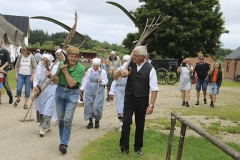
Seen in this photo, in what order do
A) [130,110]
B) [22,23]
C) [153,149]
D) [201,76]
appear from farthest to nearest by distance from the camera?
[22,23], [201,76], [153,149], [130,110]

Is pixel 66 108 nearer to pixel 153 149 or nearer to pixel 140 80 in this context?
pixel 140 80

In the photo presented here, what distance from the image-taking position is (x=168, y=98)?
55.8 ft

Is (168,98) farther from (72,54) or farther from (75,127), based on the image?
(72,54)

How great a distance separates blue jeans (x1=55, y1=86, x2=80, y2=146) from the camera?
6434 millimetres

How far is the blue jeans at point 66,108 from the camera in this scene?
21.1 feet

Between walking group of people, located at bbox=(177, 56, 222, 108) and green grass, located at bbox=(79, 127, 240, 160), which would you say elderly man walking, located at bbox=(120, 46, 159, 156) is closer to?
green grass, located at bbox=(79, 127, 240, 160)

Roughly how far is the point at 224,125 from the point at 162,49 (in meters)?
28.7

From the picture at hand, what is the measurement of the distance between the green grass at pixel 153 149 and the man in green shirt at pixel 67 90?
504 millimetres

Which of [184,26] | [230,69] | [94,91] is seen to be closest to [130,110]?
[94,91]

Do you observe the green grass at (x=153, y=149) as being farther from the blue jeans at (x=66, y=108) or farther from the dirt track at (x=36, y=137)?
the blue jeans at (x=66, y=108)

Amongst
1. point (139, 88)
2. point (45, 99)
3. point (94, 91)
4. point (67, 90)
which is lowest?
point (45, 99)

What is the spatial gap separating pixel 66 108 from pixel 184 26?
31777 millimetres

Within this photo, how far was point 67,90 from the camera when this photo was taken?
649 cm

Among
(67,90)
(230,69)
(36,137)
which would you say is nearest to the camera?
(67,90)
